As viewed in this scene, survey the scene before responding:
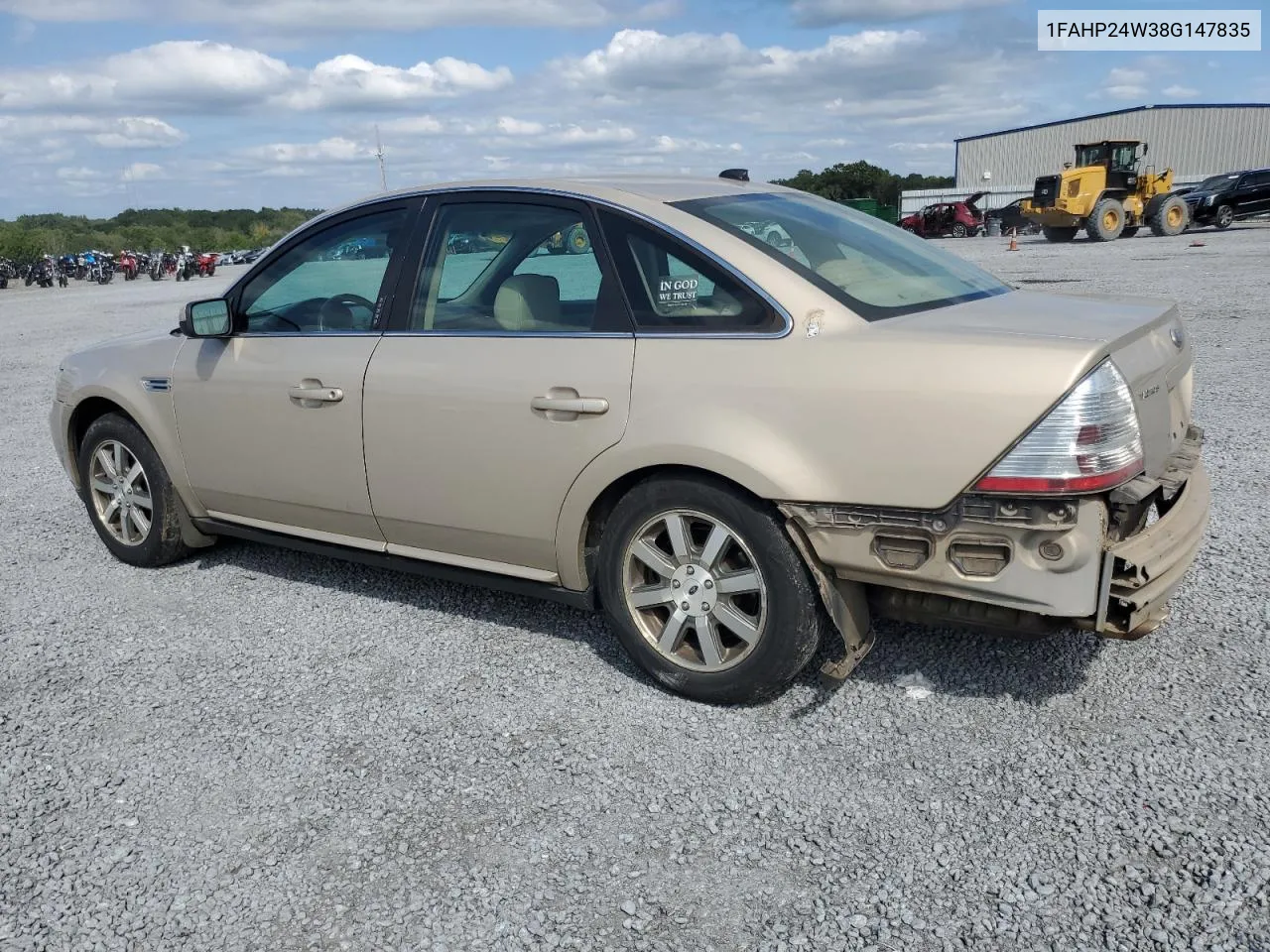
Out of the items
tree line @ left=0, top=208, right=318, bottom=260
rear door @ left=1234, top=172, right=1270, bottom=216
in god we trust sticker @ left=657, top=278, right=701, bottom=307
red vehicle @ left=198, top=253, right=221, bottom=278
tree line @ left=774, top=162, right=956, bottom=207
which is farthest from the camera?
tree line @ left=774, top=162, right=956, bottom=207

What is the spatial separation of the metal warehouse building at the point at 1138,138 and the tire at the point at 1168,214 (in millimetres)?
24701

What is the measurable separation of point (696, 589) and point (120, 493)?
324cm

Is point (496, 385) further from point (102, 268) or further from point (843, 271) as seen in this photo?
point (102, 268)

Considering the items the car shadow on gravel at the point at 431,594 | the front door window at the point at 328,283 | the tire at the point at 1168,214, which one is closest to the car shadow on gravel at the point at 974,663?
the car shadow on gravel at the point at 431,594

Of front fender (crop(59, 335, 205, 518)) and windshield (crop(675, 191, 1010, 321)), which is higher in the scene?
windshield (crop(675, 191, 1010, 321))

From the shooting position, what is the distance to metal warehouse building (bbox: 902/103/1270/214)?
57.3 meters

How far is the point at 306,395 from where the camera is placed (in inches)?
165

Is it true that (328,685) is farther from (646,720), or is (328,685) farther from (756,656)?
(756,656)

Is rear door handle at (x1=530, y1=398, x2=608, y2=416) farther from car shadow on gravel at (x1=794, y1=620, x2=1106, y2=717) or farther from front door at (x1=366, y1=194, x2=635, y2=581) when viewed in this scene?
car shadow on gravel at (x1=794, y1=620, x2=1106, y2=717)

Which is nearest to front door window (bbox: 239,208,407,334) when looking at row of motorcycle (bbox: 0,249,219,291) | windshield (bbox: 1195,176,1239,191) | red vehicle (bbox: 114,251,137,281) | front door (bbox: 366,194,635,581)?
front door (bbox: 366,194,635,581)

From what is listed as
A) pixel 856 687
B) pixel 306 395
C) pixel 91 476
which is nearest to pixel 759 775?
pixel 856 687

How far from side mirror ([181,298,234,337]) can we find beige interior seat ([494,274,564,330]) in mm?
A: 1396

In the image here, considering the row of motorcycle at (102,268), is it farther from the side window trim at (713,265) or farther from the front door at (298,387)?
the side window trim at (713,265)

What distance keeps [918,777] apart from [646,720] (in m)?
0.88
